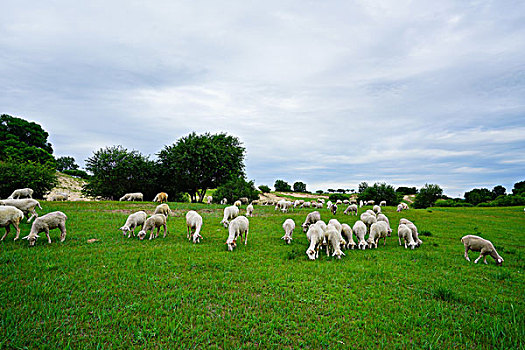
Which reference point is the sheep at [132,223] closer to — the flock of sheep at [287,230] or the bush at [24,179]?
the flock of sheep at [287,230]

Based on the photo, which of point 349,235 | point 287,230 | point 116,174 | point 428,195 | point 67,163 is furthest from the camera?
point 67,163

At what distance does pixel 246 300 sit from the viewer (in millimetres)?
5578

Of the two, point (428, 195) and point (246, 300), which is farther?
point (428, 195)

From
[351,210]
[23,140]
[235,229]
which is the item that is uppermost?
[23,140]

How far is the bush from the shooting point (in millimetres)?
25734

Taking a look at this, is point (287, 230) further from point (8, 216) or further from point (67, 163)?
point (67, 163)

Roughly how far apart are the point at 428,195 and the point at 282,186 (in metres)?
45.0

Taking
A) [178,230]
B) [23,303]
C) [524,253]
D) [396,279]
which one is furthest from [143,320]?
[524,253]

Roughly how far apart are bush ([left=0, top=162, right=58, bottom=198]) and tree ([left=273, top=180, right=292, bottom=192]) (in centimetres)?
6427

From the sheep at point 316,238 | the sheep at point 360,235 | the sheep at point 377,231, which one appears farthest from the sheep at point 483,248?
the sheep at point 316,238

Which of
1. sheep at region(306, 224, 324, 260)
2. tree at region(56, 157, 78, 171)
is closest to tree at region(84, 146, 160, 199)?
sheep at region(306, 224, 324, 260)

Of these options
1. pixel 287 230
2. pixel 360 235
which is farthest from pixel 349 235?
pixel 287 230

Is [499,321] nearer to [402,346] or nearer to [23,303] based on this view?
[402,346]

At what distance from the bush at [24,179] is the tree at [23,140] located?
86.2ft
